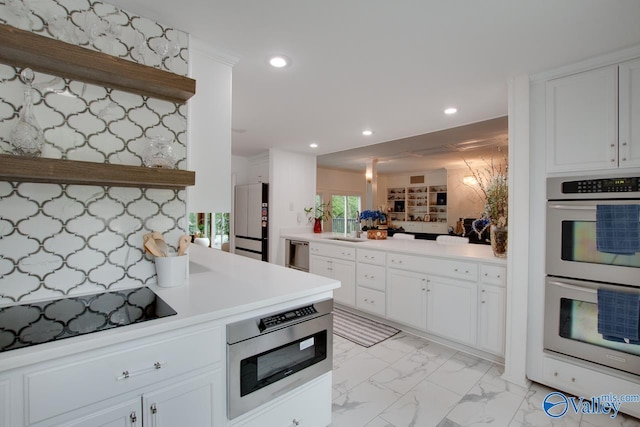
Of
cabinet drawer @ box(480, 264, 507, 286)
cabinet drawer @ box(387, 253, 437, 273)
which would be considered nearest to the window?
cabinet drawer @ box(387, 253, 437, 273)

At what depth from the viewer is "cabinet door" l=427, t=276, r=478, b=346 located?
2582 millimetres

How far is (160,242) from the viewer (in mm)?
1549

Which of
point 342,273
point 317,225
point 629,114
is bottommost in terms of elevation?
point 342,273

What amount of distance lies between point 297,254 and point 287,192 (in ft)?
3.48

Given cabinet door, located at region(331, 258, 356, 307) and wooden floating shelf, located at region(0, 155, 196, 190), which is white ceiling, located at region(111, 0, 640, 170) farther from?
cabinet door, located at region(331, 258, 356, 307)

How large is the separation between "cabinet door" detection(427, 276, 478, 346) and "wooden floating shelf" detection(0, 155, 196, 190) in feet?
7.92

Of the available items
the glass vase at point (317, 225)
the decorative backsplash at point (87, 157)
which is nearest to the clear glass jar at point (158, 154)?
the decorative backsplash at point (87, 157)

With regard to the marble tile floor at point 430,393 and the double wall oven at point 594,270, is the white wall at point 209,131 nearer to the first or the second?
the marble tile floor at point 430,393

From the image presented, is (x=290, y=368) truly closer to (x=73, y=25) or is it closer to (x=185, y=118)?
(x=185, y=118)

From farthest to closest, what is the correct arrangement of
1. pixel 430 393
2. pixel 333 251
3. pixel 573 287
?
1. pixel 333 251
2. pixel 430 393
3. pixel 573 287

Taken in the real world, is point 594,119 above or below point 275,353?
above

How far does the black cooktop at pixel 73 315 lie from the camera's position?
956mm

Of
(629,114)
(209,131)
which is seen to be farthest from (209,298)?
(629,114)

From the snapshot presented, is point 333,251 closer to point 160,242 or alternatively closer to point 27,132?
point 160,242
